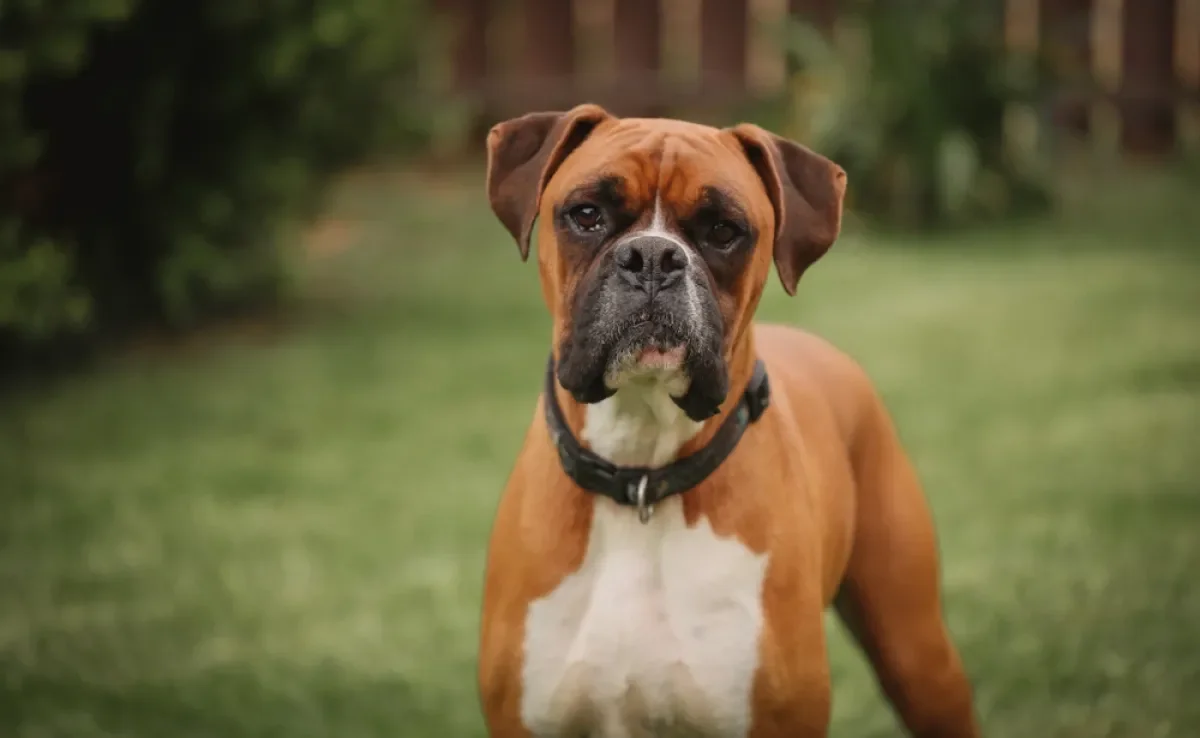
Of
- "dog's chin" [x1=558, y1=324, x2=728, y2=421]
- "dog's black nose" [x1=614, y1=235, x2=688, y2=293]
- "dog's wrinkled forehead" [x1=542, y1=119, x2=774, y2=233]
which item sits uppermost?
"dog's wrinkled forehead" [x1=542, y1=119, x2=774, y2=233]

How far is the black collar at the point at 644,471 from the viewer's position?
10.3 ft

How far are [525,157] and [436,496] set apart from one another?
329cm

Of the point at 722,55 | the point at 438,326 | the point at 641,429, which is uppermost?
the point at 641,429

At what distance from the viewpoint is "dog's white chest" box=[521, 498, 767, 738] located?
3033 millimetres

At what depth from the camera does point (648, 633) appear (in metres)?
3.06

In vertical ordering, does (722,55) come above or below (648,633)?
above

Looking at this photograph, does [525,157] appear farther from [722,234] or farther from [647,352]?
[647,352]

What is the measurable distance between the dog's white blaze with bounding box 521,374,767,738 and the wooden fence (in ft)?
33.7

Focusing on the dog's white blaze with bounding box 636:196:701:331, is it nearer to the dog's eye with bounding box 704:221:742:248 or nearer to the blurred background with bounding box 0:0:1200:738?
the dog's eye with bounding box 704:221:742:248

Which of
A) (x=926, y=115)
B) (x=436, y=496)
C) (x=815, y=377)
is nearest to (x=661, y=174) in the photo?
(x=815, y=377)

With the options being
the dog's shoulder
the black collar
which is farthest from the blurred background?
the black collar

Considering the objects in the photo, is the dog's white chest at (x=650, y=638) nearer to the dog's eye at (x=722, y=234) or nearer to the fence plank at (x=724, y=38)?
the dog's eye at (x=722, y=234)

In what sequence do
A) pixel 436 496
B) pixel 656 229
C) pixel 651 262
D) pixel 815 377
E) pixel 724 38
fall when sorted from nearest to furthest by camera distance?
pixel 651 262 → pixel 656 229 → pixel 815 377 → pixel 436 496 → pixel 724 38

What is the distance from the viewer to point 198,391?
8.07m
